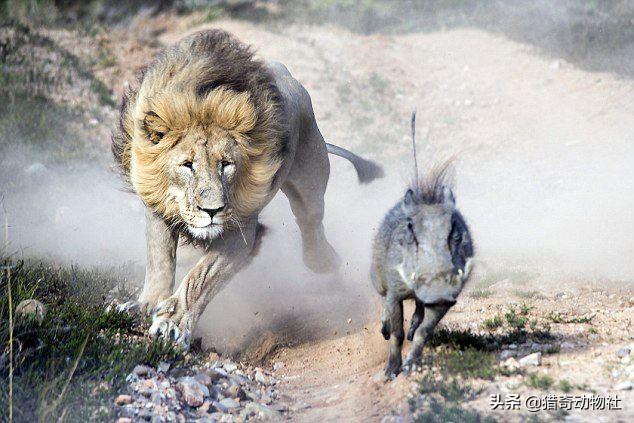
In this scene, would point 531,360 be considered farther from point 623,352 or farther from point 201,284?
point 201,284

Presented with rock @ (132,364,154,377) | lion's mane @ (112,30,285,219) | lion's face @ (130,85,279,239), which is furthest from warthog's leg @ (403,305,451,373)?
lion's mane @ (112,30,285,219)

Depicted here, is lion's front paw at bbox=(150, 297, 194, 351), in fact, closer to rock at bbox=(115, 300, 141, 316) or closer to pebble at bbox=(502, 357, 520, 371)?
rock at bbox=(115, 300, 141, 316)

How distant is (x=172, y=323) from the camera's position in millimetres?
6586

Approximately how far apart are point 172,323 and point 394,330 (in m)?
1.67

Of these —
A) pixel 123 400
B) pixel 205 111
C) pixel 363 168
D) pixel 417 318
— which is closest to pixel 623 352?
pixel 417 318

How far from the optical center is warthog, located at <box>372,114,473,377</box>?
515cm

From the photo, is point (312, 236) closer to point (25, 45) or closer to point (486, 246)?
point (486, 246)

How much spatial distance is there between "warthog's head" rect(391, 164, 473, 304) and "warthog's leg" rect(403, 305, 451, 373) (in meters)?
0.20

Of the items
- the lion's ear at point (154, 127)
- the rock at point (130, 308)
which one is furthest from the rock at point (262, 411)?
the lion's ear at point (154, 127)

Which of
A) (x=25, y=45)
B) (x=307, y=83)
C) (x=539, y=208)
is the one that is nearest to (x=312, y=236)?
(x=539, y=208)

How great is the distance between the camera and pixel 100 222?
11.0 m

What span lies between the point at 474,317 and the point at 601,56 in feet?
34.3

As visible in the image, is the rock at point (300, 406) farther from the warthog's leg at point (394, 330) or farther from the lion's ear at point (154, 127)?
the lion's ear at point (154, 127)

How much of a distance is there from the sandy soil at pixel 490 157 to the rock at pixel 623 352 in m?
0.06
